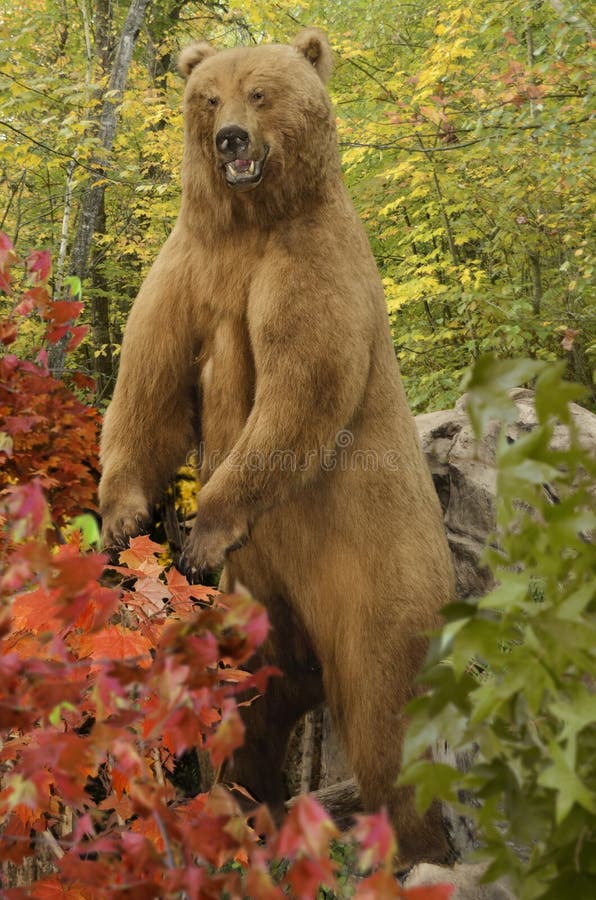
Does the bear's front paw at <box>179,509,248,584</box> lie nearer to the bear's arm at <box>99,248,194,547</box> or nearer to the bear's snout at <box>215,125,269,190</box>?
the bear's arm at <box>99,248,194,547</box>

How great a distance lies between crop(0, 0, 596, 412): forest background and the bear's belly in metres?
2.36

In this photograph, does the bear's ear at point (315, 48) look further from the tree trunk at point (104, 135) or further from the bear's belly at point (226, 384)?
the tree trunk at point (104, 135)

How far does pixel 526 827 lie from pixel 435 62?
5.72 meters

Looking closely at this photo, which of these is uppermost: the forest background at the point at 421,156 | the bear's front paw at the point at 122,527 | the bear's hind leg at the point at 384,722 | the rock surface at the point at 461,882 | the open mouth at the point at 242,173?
the forest background at the point at 421,156

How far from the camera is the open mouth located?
2125 mm

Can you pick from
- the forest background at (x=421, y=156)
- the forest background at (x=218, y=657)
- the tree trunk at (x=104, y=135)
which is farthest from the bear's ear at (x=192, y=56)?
the tree trunk at (x=104, y=135)

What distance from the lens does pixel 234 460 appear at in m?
2.22

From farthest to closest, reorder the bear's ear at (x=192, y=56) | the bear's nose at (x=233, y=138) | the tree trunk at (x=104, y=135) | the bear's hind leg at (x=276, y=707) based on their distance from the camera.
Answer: the tree trunk at (x=104, y=135) < the bear's hind leg at (x=276, y=707) < the bear's ear at (x=192, y=56) < the bear's nose at (x=233, y=138)

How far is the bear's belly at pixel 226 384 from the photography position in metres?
2.34

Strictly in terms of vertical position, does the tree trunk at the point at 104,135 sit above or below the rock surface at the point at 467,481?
above

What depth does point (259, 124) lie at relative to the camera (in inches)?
85.8

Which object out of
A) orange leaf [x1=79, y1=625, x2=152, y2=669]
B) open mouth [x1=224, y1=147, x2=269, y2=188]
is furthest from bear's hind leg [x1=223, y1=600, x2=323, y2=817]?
open mouth [x1=224, y1=147, x2=269, y2=188]

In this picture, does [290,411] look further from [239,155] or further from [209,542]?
[239,155]

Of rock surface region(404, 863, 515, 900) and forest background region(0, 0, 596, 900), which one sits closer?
forest background region(0, 0, 596, 900)
